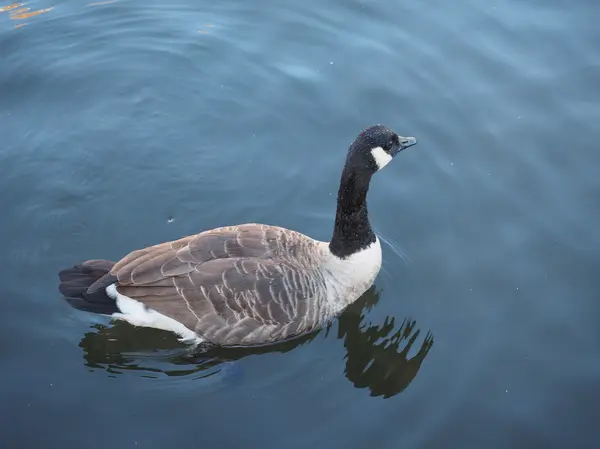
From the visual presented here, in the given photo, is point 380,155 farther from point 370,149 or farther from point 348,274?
point 348,274

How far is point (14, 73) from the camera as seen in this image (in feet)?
30.5

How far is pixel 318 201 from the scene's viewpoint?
26.5ft

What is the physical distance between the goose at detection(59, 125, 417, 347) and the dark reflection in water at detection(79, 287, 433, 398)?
0.53 feet

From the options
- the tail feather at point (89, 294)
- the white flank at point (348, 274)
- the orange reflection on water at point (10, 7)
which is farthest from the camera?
the orange reflection on water at point (10, 7)

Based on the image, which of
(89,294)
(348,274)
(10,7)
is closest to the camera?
(89,294)

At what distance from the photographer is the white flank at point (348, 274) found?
6.84 meters

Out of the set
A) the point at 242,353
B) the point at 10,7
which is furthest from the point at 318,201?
the point at 10,7

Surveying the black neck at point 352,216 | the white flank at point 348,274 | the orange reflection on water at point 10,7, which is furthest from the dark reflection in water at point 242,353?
the orange reflection on water at point 10,7

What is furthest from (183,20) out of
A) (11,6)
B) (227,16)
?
(11,6)

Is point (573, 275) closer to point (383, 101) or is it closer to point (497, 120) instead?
point (497, 120)

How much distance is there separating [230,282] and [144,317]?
86 cm

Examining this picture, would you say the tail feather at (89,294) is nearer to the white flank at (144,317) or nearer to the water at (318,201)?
the white flank at (144,317)

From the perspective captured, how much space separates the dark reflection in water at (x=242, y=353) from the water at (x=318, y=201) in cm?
2

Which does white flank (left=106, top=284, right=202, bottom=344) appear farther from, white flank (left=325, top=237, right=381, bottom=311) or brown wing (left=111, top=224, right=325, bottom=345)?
white flank (left=325, top=237, right=381, bottom=311)
